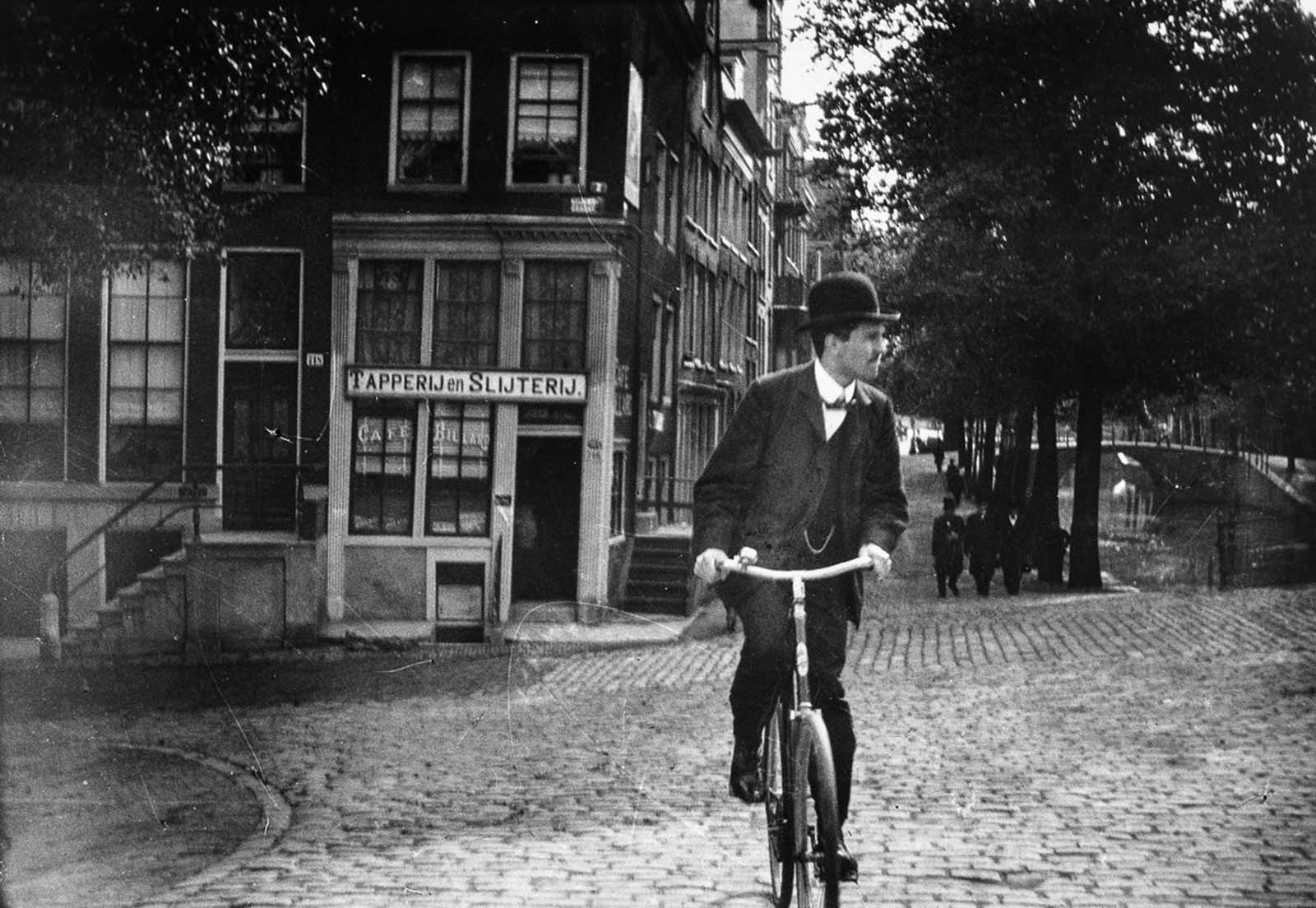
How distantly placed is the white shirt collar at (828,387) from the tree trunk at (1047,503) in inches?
770

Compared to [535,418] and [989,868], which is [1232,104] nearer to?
[535,418]

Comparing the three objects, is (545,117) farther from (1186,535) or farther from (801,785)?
(1186,535)

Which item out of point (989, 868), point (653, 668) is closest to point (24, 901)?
point (989, 868)

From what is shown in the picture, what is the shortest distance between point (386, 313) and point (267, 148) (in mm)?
1953

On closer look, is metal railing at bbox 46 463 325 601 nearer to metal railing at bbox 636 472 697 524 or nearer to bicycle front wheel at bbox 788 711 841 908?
metal railing at bbox 636 472 697 524

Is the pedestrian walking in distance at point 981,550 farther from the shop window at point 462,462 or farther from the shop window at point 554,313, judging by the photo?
the shop window at point 462,462

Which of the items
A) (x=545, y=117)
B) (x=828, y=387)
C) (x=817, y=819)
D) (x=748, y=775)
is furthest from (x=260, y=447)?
(x=817, y=819)

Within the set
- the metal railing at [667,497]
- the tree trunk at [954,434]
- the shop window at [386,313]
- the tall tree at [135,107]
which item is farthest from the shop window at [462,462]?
the tree trunk at [954,434]

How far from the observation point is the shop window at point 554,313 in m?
14.1

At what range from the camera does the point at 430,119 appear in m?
12.3

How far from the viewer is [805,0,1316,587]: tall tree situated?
13.6 meters

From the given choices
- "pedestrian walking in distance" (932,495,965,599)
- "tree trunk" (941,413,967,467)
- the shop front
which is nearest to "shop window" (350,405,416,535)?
the shop front

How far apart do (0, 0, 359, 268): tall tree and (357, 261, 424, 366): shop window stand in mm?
1739

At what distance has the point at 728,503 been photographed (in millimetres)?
5707
